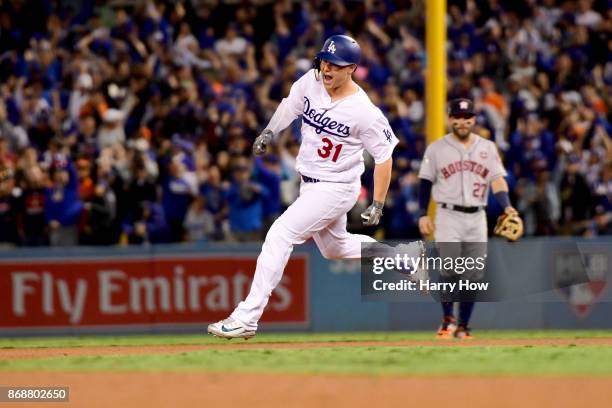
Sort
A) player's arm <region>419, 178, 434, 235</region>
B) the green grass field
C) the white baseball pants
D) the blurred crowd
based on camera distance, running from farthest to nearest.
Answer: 1. the blurred crowd
2. player's arm <region>419, 178, 434, 235</region>
3. the white baseball pants
4. the green grass field

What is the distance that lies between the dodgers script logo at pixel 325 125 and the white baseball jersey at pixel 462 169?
2.00m

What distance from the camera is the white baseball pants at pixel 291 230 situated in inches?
391

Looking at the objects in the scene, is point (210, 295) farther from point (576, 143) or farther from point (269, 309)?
point (576, 143)

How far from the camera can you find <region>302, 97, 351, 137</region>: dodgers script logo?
9984mm

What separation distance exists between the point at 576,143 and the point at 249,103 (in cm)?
453

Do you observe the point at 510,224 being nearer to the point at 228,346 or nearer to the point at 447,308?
the point at 447,308

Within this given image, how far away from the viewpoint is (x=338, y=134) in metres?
10.0

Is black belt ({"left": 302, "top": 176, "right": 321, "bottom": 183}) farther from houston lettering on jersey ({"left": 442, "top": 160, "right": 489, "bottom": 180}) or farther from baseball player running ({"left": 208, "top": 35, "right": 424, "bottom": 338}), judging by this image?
houston lettering on jersey ({"left": 442, "top": 160, "right": 489, "bottom": 180})

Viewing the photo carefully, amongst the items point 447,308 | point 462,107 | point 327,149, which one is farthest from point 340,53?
point 447,308

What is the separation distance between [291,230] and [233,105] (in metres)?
8.25

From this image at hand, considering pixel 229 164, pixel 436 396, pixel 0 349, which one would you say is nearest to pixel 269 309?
pixel 229 164

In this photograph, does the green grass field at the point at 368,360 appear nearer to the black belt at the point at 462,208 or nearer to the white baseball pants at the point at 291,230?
the white baseball pants at the point at 291,230

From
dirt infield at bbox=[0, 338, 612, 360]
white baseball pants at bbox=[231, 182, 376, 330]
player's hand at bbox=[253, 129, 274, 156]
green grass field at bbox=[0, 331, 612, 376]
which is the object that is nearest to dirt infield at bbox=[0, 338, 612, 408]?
green grass field at bbox=[0, 331, 612, 376]

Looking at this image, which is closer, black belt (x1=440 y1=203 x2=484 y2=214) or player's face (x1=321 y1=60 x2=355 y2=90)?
player's face (x1=321 y1=60 x2=355 y2=90)
